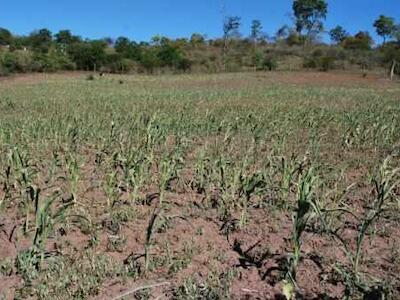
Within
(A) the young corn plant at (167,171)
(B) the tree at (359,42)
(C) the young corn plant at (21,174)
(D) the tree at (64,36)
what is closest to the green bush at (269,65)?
(B) the tree at (359,42)

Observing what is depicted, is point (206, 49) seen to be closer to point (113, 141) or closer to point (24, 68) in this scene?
point (24, 68)

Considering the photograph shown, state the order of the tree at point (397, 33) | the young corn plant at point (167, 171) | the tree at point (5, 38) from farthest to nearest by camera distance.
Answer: the tree at point (397, 33) → the tree at point (5, 38) → the young corn plant at point (167, 171)

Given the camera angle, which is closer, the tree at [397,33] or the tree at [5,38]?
the tree at [5,38]

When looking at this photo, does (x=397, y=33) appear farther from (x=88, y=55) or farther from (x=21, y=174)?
(x=21, y=174)

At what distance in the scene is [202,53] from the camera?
50344mm

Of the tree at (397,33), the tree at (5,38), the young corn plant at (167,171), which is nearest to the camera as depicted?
the young corn plant at (167,171)

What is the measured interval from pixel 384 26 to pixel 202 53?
1976 centimetres

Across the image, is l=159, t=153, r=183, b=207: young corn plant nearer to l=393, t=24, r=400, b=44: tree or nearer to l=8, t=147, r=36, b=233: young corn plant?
l=8, t=147, r=36, b=233: young corn plant

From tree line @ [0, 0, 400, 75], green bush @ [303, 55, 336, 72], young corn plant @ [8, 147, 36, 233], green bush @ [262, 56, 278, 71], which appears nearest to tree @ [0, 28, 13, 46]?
tree line @ [0, 0, 400, 75]

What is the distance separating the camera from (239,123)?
9.15 meters

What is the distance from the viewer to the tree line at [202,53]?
37203 mm

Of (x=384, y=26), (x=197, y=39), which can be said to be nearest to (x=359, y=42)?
(x=384, y=26)

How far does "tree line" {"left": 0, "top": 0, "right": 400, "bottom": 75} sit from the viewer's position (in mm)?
37203

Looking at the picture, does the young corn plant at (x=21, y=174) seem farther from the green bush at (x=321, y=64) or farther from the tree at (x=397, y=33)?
the tree at (x=397, y=33)
